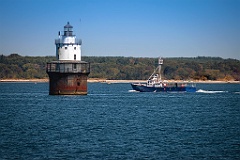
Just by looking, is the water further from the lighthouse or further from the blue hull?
the blue hull

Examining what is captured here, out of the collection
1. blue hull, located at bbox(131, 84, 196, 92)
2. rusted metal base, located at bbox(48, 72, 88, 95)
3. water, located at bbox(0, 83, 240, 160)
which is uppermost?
rusted metal base, located at bbox(48, 72, 88, 95)

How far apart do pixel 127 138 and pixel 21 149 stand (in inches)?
298

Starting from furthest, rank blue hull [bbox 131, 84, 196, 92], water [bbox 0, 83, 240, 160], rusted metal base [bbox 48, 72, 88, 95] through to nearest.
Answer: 1. blue hull [bbox 131, 84, 196, 92]
2. rusted metal base [bbox 48, 72, 88, 95]
3. water [bbox 0, 83, 240, 160]

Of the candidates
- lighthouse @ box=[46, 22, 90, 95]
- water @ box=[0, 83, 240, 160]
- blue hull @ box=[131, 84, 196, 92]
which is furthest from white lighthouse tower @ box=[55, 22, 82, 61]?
blue hull @ box=[131, 84, 196, 92]

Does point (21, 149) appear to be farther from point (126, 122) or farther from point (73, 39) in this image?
point (73, 39)

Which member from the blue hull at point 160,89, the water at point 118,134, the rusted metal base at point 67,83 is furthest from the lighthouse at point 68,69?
the blue hull at point 160,89

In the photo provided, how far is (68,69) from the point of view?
80.4 metres

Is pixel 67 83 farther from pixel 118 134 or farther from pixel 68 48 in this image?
pixel 118 134

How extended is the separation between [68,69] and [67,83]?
5.70 ft

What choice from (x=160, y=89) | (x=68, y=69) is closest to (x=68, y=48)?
(x=68, y=69)

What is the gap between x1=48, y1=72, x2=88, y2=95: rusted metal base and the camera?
8000cm

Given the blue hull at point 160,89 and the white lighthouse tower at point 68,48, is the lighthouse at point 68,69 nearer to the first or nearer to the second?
the white lighthouse tower at point 68,48

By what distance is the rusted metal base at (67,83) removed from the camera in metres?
80.0

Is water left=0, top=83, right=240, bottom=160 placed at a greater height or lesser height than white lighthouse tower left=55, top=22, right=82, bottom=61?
lesser
